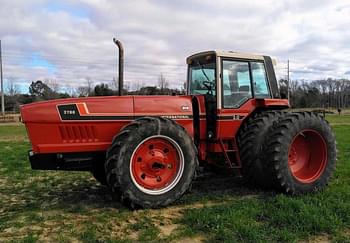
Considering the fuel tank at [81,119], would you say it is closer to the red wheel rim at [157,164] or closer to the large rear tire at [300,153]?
the red wheel rim at [157,164]

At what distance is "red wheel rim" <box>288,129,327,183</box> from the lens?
23.7 feet

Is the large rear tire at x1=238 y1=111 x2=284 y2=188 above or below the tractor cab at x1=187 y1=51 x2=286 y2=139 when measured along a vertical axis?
below

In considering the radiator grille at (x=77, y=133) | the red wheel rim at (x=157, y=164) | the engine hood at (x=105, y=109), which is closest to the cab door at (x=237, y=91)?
A: the engine hood at (x=105, y=109)

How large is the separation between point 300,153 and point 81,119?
154 inches

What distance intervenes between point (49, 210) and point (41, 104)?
61.1 inches

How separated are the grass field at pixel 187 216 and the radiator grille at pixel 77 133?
103cm

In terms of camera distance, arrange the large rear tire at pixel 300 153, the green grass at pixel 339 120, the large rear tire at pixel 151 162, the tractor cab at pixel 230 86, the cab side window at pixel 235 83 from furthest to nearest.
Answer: the green grass at pixel 339 120 < the cab side window at pixel 235 83 < the tractor cab at pixel 230 86 < the large rear tire at pixel 300 153 < the large rear tire at pixel 151 162

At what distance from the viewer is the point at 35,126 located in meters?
5.82

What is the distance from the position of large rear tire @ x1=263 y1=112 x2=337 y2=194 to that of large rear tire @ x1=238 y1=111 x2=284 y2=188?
0.39 ft

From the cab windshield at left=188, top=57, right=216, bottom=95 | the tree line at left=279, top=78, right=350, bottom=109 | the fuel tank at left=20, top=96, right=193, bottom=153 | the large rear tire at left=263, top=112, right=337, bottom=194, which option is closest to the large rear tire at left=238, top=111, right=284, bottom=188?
the large rear tire at left=263, top=112, right=337, bottom=194

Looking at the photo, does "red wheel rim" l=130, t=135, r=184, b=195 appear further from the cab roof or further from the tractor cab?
the cab roof

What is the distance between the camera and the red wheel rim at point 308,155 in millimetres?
7234

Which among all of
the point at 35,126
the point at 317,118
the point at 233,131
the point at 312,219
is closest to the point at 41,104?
the point at 35,126

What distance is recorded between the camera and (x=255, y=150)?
22.0ft
